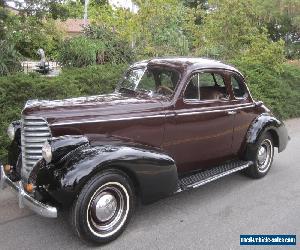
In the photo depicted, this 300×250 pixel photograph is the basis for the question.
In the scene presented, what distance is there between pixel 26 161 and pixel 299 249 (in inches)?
126

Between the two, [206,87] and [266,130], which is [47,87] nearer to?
[206,87]

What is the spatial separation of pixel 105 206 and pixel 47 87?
142 inches

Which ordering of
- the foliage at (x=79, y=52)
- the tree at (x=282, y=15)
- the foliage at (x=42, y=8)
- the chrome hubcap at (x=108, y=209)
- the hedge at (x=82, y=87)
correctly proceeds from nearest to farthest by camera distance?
1. the chrome hubcap at (x=108, y=209)
2. the hedge at (x=82, y=87)
3. the foliage at (x=42, y=8)
4. the foliage at (x=79, y=52)
5. the tree at (x=282, y=15)

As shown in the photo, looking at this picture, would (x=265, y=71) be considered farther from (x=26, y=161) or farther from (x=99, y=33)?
(x=26, y=161)

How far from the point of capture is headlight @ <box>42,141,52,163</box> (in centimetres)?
436

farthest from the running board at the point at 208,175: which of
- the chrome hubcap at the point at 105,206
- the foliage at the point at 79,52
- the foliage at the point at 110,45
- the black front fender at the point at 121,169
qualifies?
the foliage at the point at 110,45

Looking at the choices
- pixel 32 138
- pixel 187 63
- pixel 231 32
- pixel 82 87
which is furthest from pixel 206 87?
pixel 231 32

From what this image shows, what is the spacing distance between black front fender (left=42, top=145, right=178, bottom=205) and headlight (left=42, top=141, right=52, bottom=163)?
→ 121 millimetres

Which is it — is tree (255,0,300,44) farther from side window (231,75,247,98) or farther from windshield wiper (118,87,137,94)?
windshield wiper (118,87,137,94)

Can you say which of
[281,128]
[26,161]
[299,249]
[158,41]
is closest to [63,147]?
[26,161]

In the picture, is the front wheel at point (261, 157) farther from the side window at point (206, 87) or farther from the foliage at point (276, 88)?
the foliage at point (276, 88)

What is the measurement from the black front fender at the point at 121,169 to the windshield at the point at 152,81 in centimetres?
105

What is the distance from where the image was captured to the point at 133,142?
5020 mm

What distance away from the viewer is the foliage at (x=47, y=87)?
6.93 m
